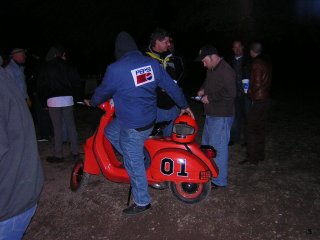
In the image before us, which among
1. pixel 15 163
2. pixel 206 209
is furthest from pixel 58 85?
pixel 15 163

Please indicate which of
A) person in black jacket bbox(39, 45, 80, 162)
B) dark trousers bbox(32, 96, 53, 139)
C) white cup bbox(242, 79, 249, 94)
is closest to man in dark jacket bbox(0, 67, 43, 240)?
person in black jacket bbox(39, 45, 80, 162)

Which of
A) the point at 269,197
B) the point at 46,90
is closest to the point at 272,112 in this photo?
the point at 269,197

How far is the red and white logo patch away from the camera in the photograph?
3557mm

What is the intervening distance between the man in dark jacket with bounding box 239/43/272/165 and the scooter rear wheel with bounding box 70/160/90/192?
2.59 meters

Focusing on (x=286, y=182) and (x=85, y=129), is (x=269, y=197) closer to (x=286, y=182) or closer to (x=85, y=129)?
(x=286, y=182)

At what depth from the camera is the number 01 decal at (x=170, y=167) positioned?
12.9ft

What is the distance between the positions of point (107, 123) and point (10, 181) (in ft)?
8.42

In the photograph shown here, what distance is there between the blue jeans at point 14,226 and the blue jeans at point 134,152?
6.29 ft

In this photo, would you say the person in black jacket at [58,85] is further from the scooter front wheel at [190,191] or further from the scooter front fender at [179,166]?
the scooter front wheel at [190,191]

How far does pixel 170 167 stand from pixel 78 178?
1550 mm

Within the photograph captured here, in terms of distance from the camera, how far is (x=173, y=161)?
3.98 meters

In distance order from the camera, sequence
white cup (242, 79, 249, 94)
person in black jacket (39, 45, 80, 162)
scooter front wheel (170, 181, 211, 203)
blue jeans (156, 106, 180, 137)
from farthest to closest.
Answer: white cup (242, 79, 249, 94) < person in black jacket (39, 45, 80, 162) < blue jeans (156, 106, 180, 137) < scooter front wheel (170, 181, 211, 203)

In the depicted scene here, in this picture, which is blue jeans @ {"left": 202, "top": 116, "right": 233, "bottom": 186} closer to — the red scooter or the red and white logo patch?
the red scooter

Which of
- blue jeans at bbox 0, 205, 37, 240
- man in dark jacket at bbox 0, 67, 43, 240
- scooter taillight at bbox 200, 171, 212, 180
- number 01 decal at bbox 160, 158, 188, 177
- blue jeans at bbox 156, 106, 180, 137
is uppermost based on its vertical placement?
man in dark jacket at bbox 0, 67, 43, 240
